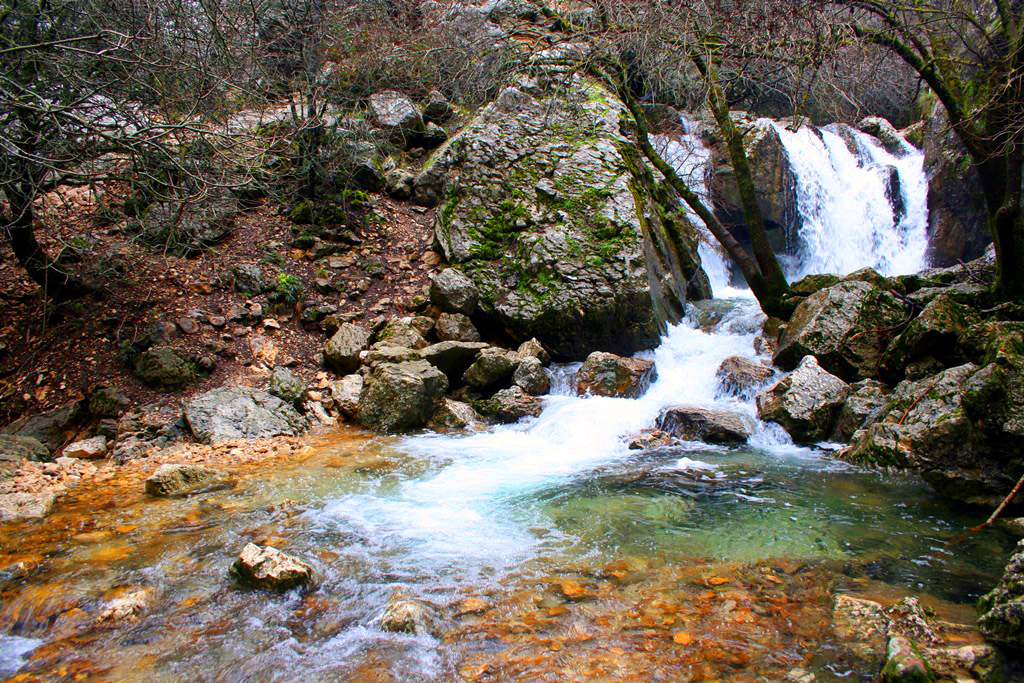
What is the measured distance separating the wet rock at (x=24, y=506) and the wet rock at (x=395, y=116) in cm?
807

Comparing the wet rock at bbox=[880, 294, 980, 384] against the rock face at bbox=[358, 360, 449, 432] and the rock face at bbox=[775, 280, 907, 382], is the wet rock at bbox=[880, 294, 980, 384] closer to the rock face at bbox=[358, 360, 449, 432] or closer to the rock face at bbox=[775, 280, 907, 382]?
the rock face at bbox=[775, 280, 907, 382]

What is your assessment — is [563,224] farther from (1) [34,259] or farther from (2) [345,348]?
(1) [34,259]

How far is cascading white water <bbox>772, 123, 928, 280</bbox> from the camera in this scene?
11.3 metres

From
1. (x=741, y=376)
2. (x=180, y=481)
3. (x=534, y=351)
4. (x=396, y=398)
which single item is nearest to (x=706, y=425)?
(x=741, y=376)

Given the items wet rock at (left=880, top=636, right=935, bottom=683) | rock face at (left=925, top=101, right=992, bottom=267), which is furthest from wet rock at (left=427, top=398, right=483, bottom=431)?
rock face at (left=925, top=101, right=992, bottom=267)

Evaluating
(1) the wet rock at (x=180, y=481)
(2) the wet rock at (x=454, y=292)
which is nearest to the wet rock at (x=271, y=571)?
(1) the wet rock at (x=180, y=481)

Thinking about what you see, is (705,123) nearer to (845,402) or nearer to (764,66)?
(764,66)

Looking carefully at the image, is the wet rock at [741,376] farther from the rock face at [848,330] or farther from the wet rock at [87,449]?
the wet rock at [87,449]

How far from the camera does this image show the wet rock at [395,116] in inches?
411

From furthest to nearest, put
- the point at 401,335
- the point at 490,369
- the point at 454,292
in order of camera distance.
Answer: the point at 454,292
the point at 401,335
the point at 490,369

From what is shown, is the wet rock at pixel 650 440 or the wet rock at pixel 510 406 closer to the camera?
the wet rock at pixel 650 440

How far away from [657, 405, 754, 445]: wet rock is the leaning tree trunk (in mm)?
6601

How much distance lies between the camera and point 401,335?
24.6 feet

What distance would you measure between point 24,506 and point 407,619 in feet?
11.1
